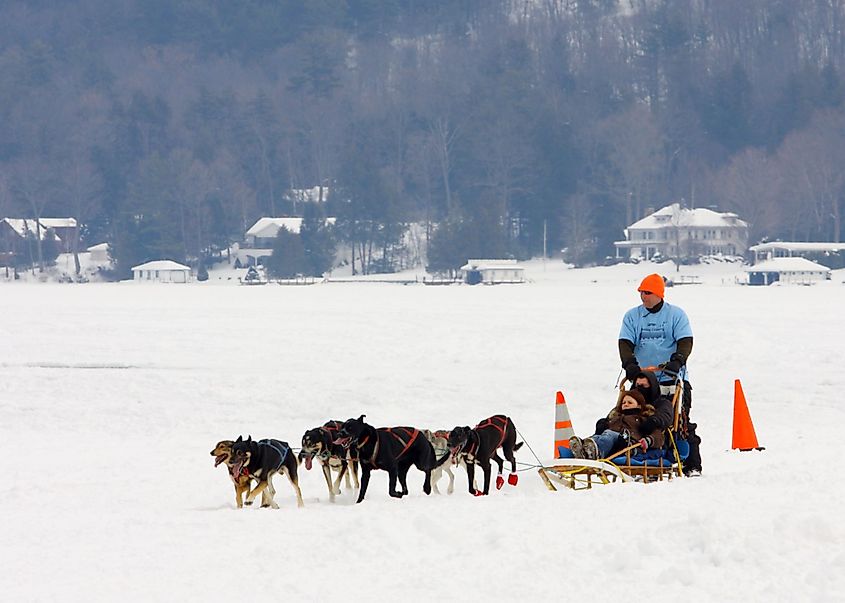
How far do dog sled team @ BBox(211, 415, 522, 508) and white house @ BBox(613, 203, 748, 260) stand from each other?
97.2m

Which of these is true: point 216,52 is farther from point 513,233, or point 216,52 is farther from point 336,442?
point 336,442

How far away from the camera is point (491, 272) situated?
103 meters

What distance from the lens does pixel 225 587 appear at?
28.2ft

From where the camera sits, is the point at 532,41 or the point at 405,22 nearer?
the point at 532,41

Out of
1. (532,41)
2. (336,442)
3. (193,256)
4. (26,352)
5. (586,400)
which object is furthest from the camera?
(532,41)

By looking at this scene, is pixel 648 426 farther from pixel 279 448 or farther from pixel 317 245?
pixel 317 245

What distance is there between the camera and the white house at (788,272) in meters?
93.3

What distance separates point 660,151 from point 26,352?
336ft

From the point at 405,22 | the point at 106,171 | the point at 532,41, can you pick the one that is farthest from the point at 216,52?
the point at 106,171

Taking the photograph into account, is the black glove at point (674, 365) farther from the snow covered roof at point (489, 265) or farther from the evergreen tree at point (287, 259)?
the evergreen tree at point (287, 259)

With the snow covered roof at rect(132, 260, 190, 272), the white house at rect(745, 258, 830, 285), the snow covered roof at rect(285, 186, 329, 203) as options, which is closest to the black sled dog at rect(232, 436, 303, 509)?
the white house at rect(745, 258, 830, 285)

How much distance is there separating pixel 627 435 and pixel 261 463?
8.84ft

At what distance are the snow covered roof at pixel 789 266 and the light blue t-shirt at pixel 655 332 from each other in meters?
83.8

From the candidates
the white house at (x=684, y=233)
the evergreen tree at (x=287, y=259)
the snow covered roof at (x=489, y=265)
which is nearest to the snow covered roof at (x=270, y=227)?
the evergreen tree at (x=287, y=259)
